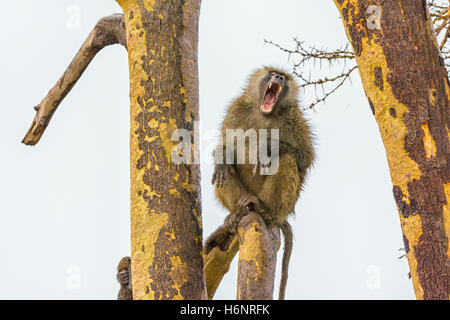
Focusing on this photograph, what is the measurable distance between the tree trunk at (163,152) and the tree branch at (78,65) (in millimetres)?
269

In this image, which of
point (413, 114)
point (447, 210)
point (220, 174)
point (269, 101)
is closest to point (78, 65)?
point (220, 174)

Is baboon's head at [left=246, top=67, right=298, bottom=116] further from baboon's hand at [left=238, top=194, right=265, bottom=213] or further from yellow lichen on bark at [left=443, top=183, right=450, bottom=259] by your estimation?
yellow lichen on bark at [left=443, top=183, right=450, bottom=259]

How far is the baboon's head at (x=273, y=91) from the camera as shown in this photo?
4.15 meters

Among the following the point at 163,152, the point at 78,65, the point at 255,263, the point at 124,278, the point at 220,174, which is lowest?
the point at 124,278

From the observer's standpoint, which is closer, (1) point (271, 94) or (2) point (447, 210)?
(2) point (447, 210)

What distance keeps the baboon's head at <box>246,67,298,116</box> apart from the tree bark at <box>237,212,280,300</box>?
4.11 ft

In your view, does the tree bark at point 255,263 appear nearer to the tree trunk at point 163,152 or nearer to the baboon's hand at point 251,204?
the tree trunk at point 163,152

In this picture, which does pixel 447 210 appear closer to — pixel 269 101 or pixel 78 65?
pixel 269 101

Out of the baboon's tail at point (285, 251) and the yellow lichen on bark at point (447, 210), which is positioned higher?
the yellow lichen on bark at point (447, 210)

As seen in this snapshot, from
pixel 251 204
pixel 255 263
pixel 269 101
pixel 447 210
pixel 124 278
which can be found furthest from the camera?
pixel 269 101

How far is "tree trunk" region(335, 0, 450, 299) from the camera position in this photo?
7.25ft

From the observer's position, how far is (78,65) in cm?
378

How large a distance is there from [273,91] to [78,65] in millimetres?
1371

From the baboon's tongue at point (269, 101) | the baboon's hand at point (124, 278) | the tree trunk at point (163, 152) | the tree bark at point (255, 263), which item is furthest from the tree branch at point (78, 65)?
the tree bark at point (255, 263)
